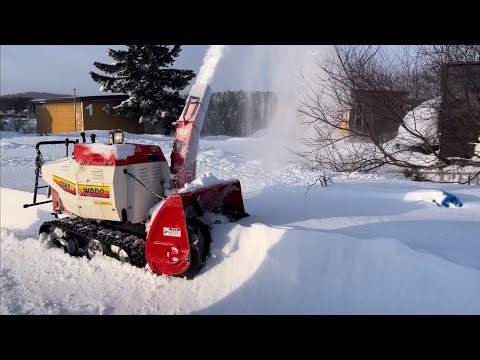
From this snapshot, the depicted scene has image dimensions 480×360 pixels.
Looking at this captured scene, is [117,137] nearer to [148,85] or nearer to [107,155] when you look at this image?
[107,155]

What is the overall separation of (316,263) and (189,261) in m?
1.36

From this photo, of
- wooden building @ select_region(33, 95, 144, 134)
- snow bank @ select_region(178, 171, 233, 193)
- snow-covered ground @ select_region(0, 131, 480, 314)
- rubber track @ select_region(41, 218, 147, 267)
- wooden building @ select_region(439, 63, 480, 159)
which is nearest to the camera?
snow-covered ground @ select_region(0, 131, 480, 314)

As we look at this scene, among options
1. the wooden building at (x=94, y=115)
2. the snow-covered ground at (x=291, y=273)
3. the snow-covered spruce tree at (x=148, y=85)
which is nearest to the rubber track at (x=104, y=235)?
the snow-covered ground at (x=291, y=273)

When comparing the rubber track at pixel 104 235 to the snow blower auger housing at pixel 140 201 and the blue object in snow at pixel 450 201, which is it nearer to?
the snow blower auger housing at pixel 140 201

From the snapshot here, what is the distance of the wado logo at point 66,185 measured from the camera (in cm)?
492

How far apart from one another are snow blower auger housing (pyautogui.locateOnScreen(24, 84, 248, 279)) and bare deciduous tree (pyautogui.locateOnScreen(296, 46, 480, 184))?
2431 mm

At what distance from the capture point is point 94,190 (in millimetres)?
4672

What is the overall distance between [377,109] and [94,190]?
15.7ft

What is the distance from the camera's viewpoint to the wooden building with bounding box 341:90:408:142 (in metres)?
6.52

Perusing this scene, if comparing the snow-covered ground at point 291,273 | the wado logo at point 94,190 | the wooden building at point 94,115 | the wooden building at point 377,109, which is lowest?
the snow-covered ground at point 291,273

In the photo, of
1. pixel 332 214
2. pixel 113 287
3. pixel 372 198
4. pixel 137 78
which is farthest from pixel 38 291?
pixel 137 78

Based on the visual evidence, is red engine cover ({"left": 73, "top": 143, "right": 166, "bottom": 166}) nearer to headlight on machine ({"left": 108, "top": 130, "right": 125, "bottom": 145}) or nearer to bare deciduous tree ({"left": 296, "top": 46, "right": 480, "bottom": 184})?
headlight on machine ({"left": 108, "top": 130, "right": 125, "bottom": 145})

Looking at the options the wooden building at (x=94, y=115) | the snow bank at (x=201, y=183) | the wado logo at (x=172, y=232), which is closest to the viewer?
the wado logo at (x=172, y=232)

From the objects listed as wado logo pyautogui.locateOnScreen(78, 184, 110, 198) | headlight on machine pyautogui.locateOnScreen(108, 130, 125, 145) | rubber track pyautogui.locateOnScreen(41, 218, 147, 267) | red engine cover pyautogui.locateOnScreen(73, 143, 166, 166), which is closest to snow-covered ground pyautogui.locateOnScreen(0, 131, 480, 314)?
rubber track pyautogui.locateOnScreen(41, 218, 147, 267)
